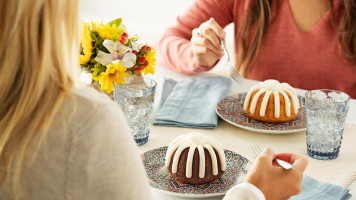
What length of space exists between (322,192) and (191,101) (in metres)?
0.56

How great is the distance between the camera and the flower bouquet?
1.24m

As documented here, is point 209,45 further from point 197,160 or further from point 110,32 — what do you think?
point 197,160

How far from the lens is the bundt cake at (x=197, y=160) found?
3.42 ft

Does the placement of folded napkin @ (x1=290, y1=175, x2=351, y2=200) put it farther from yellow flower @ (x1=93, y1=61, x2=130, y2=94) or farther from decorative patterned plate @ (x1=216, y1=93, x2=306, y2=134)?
yellow flower @ (x1=93, y1=61, x2=130, y2=94)

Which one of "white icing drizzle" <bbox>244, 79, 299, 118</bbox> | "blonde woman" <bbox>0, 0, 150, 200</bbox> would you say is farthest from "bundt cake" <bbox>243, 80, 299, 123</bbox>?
"blonde woman" <bbox>0, 0, 150, 200</bbox>

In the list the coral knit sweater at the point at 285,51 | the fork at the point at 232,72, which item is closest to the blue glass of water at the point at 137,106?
the fork at the point at 232,72

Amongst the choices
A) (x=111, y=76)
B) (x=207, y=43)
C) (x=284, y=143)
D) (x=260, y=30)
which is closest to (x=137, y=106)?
(x=111, y=76)

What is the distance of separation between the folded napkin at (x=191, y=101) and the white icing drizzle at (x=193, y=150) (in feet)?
0.92

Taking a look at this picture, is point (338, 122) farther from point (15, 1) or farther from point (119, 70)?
point (15, 1)

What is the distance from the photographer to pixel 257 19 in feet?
6.39

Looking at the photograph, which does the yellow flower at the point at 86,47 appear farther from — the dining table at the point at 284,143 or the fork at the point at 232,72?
the fork at the point at 232,72

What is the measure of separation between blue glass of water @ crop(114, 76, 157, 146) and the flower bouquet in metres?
0.03

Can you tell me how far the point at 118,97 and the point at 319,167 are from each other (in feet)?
1.58

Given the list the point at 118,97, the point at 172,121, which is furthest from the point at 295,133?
the point at 118,97
